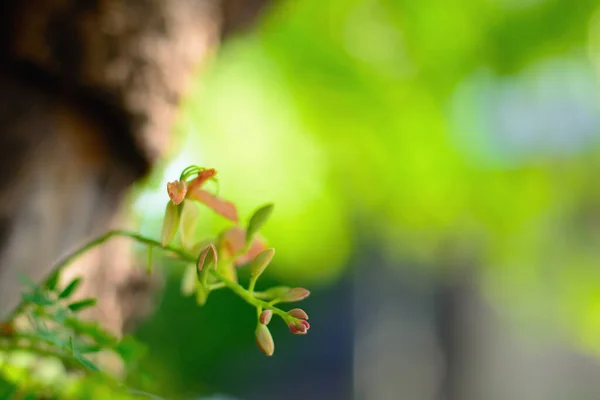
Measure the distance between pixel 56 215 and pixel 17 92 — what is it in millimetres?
115

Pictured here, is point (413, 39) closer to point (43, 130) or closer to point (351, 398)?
point (43, 130)

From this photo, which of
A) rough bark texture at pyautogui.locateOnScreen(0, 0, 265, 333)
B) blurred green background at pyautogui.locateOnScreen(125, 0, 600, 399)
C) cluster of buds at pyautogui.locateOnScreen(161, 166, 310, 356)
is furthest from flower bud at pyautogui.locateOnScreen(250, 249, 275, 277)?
blurred green background at pyautogui.locateOnScreen(125, 0, 600, 399)

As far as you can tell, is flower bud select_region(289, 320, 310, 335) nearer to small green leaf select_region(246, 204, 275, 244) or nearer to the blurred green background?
small green leaf select_region(246, 204, 275, 244)

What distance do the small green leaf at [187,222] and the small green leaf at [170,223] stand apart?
0.05ft

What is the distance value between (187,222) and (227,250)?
0.10 feet

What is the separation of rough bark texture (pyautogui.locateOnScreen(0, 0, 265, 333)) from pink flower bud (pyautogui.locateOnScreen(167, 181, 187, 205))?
0.32 m

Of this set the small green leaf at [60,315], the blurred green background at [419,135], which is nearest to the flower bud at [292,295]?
the small green leaf at [60,315]

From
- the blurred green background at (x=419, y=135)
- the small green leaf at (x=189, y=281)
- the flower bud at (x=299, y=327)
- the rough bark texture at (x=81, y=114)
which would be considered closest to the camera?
the flower bud at (x=299, y=327)

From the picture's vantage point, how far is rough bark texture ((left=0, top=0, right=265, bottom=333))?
569mm

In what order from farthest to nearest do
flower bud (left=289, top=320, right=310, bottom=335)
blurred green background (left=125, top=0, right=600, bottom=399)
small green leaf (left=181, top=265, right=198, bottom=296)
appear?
blurred green background (left=125, top=0, right=600, bottom=399), small green leaf (left=181, top=265, right=198, bottom=296), flower bud (left=289, top=320, right=310, bottom=335)

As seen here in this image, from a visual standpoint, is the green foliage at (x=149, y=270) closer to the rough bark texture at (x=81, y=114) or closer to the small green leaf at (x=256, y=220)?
the small green leaf at (x=256, y=220)

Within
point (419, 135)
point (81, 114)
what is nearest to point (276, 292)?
point (81, 114)

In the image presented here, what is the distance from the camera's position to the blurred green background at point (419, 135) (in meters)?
1.66

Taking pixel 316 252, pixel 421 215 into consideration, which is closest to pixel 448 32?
pixel 421 215
